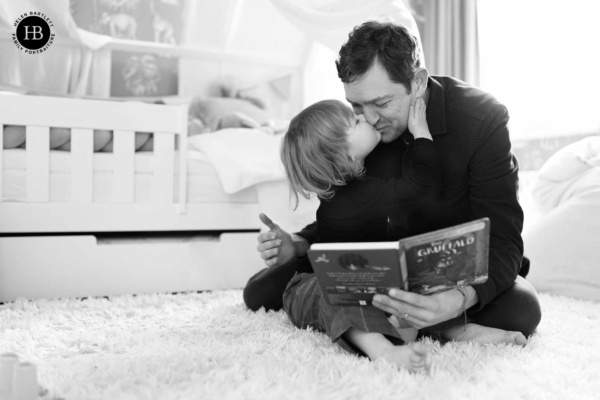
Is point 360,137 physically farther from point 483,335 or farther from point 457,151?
point 483,335

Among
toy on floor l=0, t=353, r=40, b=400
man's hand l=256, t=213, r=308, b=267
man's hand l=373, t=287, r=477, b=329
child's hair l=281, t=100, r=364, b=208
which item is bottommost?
toy on floor l=0, t=353, r=40, b=400

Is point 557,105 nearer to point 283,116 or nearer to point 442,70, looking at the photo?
point 442,70

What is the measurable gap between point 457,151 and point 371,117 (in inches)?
7.7

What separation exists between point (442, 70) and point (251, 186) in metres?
1.30

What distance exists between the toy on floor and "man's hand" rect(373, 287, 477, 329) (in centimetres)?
56

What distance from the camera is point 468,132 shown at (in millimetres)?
1272

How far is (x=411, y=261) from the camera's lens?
1025 millimetres

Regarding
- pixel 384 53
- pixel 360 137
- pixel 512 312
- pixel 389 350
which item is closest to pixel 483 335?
pixel 512 312

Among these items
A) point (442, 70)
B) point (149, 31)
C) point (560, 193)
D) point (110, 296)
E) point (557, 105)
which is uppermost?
point (149, 31)

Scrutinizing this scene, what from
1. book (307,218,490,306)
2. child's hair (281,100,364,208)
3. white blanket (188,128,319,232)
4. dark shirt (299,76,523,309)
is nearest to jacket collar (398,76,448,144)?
dark shirt (299,76,523,309)

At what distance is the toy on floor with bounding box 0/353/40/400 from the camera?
84 centimetres

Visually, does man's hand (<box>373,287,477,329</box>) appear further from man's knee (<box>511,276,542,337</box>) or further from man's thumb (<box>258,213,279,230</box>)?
man's thumb (<box>258,213,279,230</box>)

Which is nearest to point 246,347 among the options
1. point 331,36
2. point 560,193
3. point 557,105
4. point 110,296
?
point 110,296

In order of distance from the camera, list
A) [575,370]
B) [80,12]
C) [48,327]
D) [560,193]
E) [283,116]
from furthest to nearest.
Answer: [283,116], [80,12], [560,193], [48,327], [575,370]
